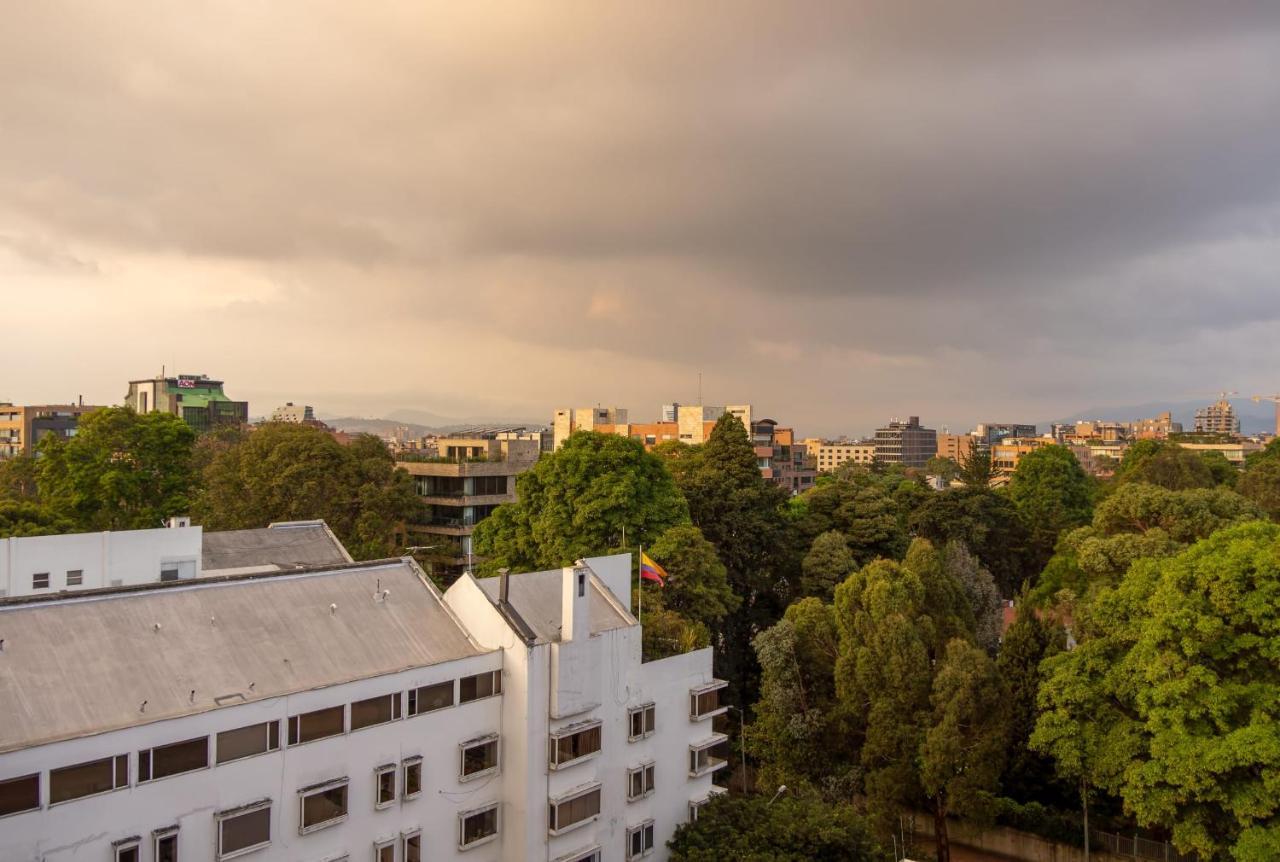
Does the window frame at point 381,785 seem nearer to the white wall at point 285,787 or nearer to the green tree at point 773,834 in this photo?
the white wall at point 285,787

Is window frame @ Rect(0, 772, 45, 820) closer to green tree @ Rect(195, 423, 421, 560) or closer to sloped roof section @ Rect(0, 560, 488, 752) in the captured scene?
sloped roof section @ Rect(0, 560, 488, 752)

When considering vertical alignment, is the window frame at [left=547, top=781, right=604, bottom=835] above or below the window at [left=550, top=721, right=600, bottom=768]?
below

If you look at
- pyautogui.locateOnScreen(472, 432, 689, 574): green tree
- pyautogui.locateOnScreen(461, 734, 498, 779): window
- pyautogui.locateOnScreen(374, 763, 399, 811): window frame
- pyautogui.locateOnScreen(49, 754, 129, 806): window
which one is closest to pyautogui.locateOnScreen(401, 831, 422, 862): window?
pyautogui.locateOnScreen(374, 763, 399, 811): window frame

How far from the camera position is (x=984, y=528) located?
57.5m

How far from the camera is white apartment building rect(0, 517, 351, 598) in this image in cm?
2817

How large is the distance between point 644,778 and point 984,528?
39458mm

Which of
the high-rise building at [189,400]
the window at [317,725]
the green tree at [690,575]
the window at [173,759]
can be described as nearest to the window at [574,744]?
the window at [317,725]

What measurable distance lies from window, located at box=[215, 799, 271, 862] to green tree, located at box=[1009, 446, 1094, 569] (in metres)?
59.0

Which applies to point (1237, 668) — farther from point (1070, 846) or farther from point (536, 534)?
point (536, 534)

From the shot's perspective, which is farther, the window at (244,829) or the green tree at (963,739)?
the green tree at (963,739)

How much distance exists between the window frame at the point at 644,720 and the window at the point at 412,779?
6.19 metres

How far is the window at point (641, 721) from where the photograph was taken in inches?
973

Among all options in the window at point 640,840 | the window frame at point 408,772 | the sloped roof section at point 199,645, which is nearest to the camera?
the sloped roof section at point 199,645

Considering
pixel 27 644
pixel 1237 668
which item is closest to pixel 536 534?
pixel 27 644
